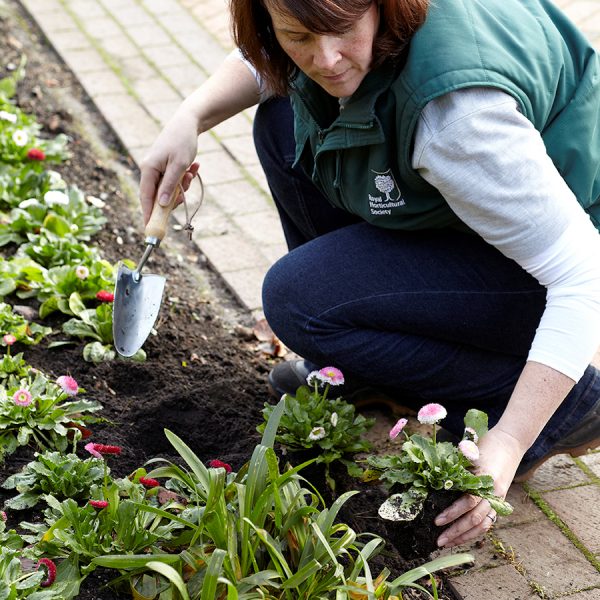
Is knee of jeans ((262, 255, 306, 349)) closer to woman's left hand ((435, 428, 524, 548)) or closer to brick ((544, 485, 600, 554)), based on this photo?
woman's left hand ((435, 428, 524, 548))

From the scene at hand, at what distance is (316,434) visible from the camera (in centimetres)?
247

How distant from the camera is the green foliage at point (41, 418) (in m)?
2.51

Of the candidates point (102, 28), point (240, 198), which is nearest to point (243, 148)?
point (240, 198)

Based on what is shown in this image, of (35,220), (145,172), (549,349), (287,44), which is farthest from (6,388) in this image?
(549,349)

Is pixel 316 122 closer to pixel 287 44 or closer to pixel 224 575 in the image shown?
pixel 287 44

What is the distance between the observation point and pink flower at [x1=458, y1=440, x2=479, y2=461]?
6.79 ft

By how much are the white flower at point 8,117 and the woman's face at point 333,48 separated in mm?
2154

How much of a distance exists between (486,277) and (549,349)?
0.42 m

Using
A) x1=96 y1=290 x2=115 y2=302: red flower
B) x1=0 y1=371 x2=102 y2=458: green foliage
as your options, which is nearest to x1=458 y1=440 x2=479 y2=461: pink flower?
x1=0 y1=371 x2=102 y2=458: green foliage

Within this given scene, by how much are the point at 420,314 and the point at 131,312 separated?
83 cm

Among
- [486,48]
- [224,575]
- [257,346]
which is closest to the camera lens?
[224,575]

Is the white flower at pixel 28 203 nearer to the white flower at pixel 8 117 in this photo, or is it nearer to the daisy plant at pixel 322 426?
Result: the white flower at pixel 8 117

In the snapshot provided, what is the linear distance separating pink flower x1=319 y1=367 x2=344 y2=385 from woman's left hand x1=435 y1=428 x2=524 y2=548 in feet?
1.57

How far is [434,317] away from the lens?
2531 millimetres
